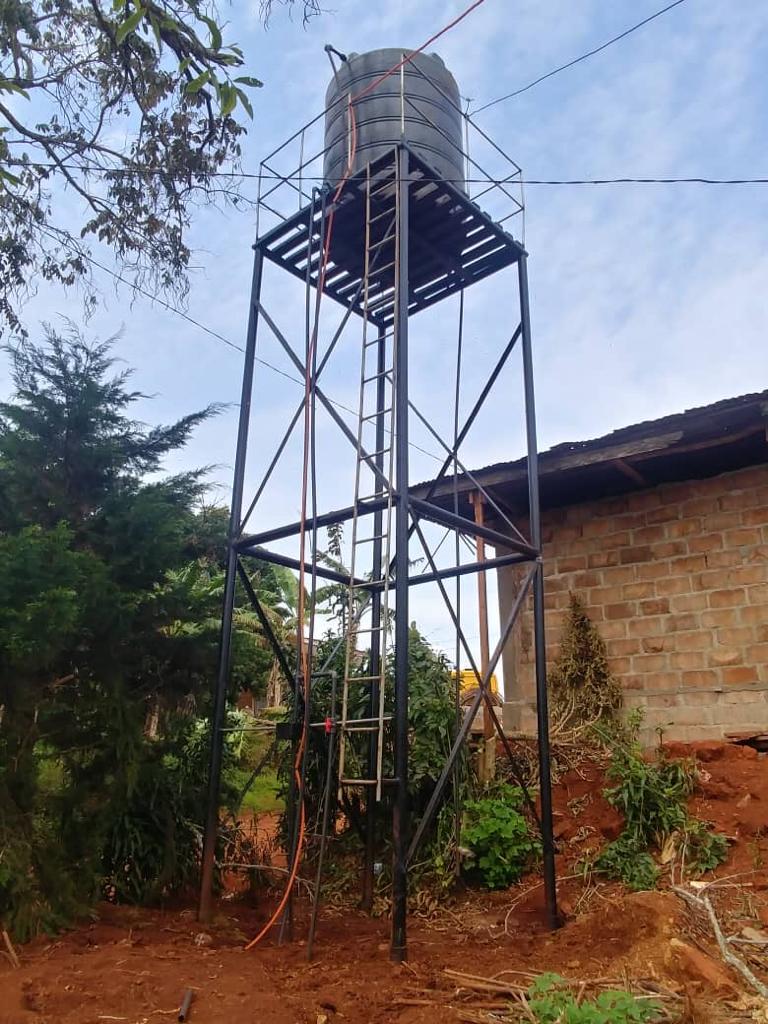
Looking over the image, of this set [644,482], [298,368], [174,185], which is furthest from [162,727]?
[644,482]

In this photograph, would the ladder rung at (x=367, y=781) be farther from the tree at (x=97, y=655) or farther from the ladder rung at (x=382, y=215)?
the ladder rung at (x=382, y=215)

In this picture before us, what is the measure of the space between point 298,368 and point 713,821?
16.8 feet

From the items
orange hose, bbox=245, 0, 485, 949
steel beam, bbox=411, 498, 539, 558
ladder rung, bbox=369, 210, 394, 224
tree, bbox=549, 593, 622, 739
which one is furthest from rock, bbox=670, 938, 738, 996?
ladder rung, bbox=369, 210, 394, 224

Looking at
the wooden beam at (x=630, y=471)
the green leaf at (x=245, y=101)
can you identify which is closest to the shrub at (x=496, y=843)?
the wooden beam at (x=630, y=471)

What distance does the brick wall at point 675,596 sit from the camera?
8.30 meters

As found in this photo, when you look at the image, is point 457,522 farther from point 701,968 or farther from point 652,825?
point 701,968

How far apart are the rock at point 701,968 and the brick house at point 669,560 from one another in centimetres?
397

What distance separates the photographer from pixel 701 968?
4328 millimetres

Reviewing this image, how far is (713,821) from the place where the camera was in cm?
709

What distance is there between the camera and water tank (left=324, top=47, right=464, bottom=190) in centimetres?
736

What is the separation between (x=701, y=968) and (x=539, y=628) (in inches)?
121

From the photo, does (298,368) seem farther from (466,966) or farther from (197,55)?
(466,966)

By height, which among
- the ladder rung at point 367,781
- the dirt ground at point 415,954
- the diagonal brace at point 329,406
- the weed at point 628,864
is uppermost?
the diagonal brace at point 329,406

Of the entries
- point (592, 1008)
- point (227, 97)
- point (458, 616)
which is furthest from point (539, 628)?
point (227, 97)
